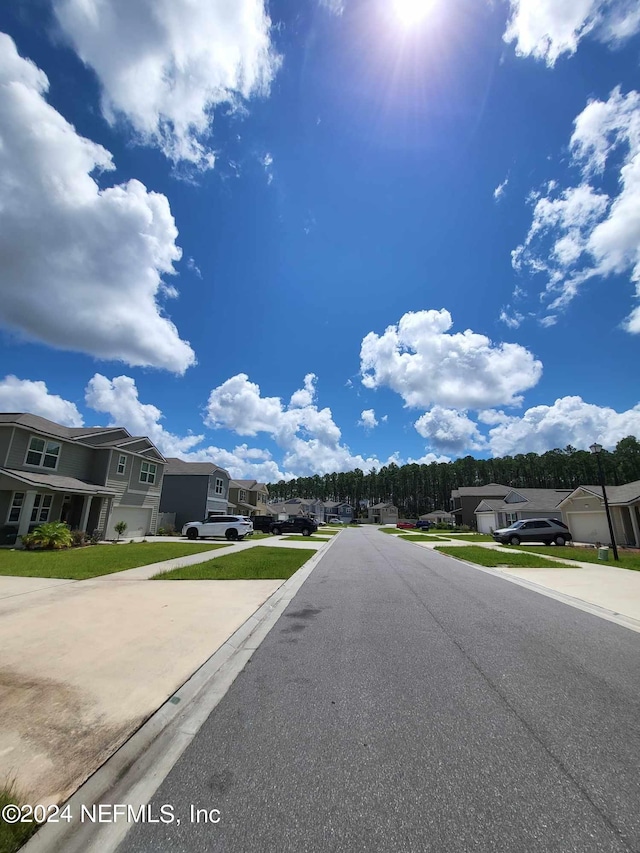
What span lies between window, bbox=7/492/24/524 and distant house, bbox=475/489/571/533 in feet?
132

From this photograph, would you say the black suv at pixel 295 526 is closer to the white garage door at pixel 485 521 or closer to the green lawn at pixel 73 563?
the white garage door at pixel 485 521

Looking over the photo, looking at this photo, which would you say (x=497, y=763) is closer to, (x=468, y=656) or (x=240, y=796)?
(x=240, y=796)

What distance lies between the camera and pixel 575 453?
3885 inches

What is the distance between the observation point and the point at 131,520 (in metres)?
27.5

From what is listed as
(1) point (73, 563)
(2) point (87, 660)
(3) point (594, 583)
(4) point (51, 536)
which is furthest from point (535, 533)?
(2) point (87, 660)

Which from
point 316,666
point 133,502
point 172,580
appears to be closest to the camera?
point 316,666

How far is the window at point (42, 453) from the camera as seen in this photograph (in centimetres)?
2075

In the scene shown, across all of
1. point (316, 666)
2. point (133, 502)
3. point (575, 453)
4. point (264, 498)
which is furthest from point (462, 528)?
point (575, 453)

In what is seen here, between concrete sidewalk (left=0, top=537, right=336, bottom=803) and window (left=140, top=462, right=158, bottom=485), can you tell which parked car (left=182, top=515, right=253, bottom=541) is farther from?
concrete sidewalk (left=0, top=537, right=336, bottom=803)

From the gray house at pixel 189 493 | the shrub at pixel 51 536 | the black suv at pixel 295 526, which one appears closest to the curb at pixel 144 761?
the shrub at pixel 51 536

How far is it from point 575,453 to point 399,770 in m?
115

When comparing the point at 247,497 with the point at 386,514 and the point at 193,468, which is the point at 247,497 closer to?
the point at 193,468

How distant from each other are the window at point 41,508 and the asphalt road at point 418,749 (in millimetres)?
19837

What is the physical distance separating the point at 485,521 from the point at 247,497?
30676mm
